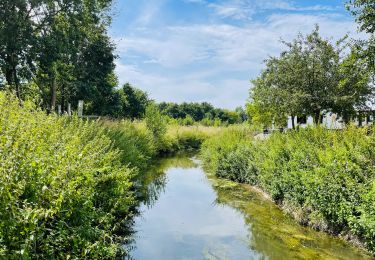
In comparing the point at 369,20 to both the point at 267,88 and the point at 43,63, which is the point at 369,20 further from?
the point at 43,63

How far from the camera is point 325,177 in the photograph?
26.8ft

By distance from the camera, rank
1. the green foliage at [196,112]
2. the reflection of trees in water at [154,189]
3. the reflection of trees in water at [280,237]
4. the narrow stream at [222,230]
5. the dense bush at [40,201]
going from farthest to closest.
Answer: the green foliage at [196,112] → the reflection of trees in water at [154,189] → the narrow stream at [222,230] → the reflection of trees in water at [280,237] → the dense bush at [40,201]

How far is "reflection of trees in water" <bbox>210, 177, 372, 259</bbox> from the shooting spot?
24.2 ft

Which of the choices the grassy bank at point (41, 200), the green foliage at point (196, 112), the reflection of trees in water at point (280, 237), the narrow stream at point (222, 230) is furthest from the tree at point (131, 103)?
the grassy bank at point (41, 200)

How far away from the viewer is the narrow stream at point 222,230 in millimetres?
7488

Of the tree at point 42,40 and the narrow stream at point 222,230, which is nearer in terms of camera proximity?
the narrow stream at point 222,230

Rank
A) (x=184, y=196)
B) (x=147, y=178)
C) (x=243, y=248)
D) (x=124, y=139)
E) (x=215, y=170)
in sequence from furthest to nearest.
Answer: (x=215, y=170) → (x=147, y=178) → (x=184, y=196) → (x=124, y=139) → (x=243, y=248)

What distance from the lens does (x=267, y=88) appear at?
21.1 metres

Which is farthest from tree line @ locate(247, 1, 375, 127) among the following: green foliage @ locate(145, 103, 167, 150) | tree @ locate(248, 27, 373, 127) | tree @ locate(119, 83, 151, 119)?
tree @ locate(119, 83, 151, 119)

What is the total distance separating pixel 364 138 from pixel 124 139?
7.59 metres

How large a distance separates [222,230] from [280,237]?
155 centimetres

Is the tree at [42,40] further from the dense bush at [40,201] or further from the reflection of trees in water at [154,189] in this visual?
the dense bush at [40,201]

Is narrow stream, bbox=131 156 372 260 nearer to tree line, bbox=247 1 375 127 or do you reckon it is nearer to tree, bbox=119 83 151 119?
tree line, bbox=247 1 375 127

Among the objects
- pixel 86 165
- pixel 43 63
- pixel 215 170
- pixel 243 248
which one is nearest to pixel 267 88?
pixel 215 170
